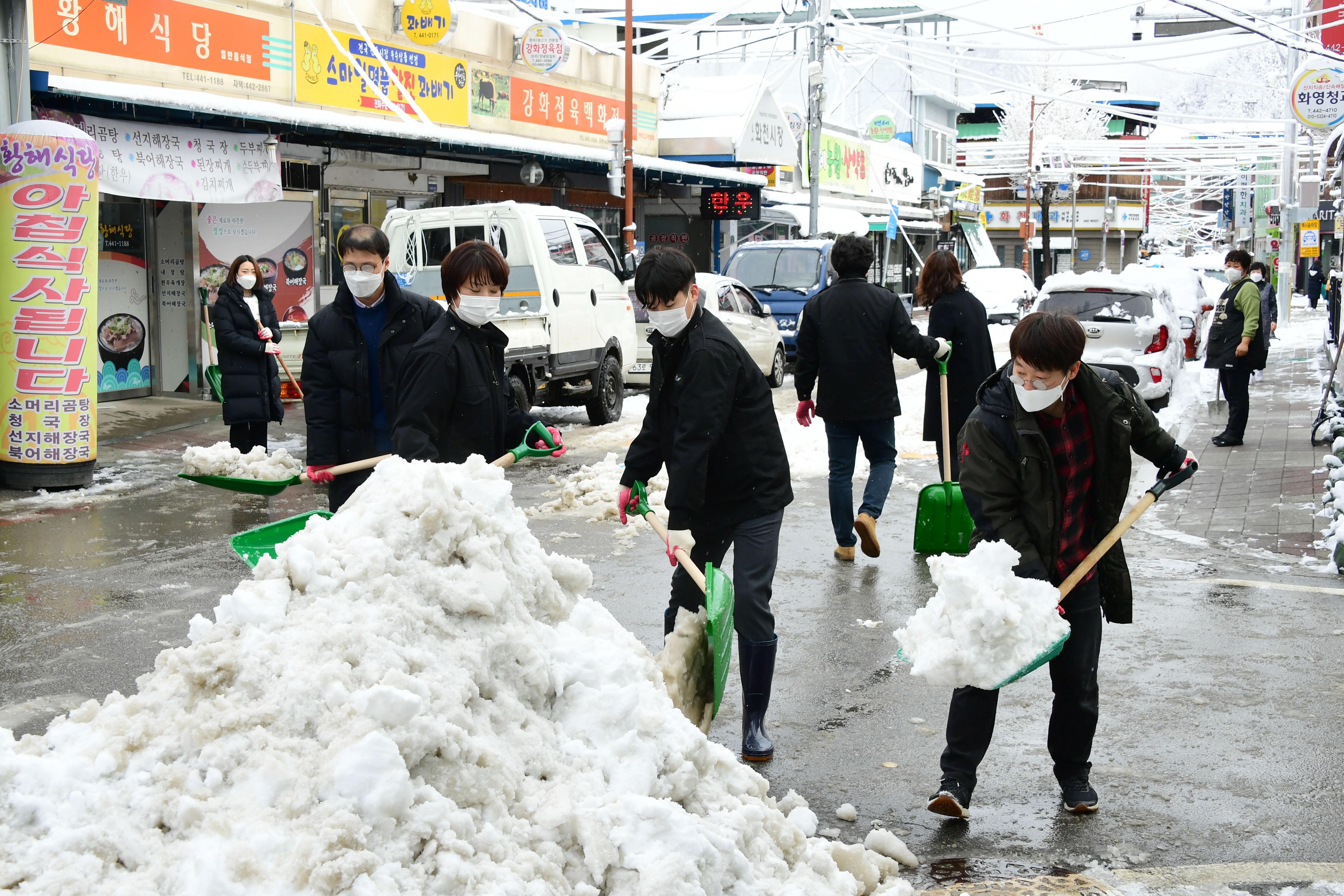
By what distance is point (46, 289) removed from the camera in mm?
9578

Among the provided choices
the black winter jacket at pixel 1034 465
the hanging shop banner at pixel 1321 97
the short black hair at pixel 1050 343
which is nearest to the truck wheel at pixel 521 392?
the black winter jacket at pixel 1034 465

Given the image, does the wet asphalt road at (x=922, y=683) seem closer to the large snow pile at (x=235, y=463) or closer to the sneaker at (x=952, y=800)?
the sneaker at (x=952, y=800)

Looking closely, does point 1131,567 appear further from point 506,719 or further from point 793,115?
point 793,115

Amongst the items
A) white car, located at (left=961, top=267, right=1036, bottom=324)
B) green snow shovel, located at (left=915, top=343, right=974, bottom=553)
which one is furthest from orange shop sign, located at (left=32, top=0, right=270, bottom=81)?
white car, located at (left=961, top=267, right=1036, bottom=324)

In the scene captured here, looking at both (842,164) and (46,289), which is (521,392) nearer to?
(46,289)

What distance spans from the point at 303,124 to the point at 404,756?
1175 cm

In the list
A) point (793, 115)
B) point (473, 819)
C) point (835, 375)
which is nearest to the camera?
point (473, 819)

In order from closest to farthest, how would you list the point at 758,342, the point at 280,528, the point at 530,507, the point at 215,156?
1. the point at 280,528
2. the point at 530,507
3. the point at 215,156
4. the point at 758,342

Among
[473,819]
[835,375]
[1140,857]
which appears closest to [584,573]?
[473,819]

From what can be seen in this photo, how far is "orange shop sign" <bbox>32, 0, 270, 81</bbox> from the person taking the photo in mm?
12227

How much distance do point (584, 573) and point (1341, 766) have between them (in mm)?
2940

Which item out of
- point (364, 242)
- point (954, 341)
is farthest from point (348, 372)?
point (954, 341)

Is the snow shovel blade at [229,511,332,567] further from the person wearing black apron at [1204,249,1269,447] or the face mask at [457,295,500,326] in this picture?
the person wearing black apron at [1204,249,1269,447]

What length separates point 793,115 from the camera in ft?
106
